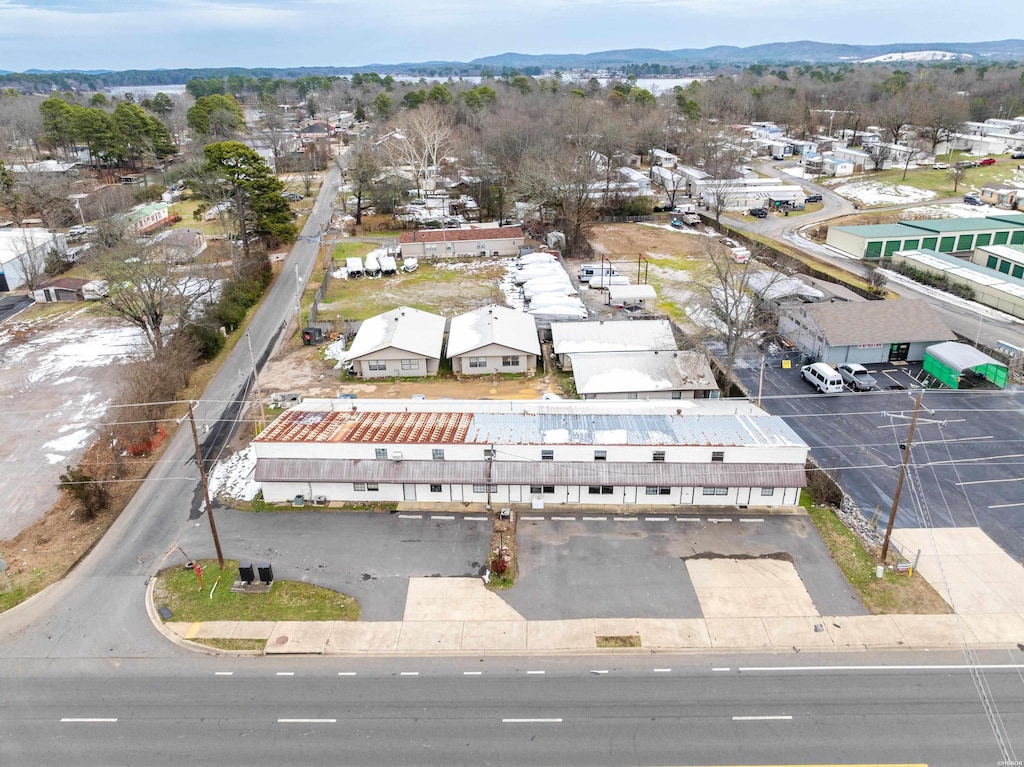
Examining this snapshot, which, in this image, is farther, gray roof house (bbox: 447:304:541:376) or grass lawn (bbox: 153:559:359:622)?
gray roof house (bbox: 447:304:541:376)

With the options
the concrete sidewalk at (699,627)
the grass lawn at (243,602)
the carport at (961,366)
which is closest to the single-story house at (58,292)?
the grass lawn at (243,602)

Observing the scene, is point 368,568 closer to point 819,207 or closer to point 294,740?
point 294,740

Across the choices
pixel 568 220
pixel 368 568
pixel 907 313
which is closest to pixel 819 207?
pixel 568 220

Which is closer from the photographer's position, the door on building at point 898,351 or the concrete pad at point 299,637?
the concrete pad at point 299,637

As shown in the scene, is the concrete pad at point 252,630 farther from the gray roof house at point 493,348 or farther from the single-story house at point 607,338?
the single-story house at point 607,338

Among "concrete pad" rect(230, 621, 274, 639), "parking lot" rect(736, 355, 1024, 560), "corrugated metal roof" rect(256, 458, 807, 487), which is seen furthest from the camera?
"corrugated metal roof" rect(256, 458, 807, 487)

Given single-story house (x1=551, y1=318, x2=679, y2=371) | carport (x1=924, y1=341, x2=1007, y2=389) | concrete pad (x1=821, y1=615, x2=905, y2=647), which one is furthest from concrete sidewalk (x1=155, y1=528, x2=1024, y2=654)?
single-story house (x1=551, y1=318, x2=679, y2=371)

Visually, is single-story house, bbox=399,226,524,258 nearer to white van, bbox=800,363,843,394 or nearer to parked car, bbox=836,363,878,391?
white van, bbox=800,363,843,394
